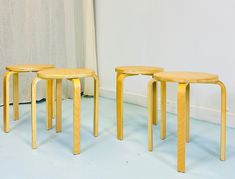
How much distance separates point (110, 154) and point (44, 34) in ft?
5.13

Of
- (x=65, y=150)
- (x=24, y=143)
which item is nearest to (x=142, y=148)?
(x=65, y=150)

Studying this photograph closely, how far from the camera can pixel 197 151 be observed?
1466 mm

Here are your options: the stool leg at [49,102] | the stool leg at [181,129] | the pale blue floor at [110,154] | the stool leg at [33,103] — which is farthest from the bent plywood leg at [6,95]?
the stool leg at [181,129]

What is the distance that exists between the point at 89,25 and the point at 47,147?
163 centimetres

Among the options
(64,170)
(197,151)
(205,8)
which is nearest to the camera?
(64,170)

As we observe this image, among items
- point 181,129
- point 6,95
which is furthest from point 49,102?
point 181,129

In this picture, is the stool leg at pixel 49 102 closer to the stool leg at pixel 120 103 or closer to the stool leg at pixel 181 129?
the stool leg at pixel 120 103

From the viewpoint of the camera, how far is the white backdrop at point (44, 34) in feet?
7.97

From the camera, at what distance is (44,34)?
260cm

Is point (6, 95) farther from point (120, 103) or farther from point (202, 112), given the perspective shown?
point (202, 112)

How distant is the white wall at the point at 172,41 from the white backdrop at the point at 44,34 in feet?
0.58

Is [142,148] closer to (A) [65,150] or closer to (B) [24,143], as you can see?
(A) [65,150]

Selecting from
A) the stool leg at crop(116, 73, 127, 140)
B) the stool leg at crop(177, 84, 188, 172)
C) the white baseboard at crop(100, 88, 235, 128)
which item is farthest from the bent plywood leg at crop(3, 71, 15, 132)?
the white baseboard at crop(100, 88, 235, 128)

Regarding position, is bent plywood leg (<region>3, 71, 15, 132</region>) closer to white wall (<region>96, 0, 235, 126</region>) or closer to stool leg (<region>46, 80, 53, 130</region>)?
stool leg (<region>46, 80, 53, 130</region>)
